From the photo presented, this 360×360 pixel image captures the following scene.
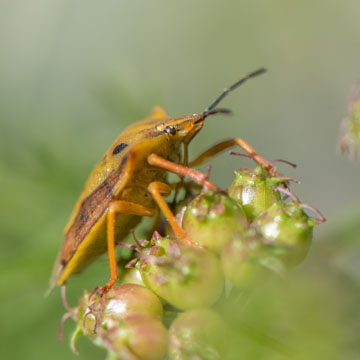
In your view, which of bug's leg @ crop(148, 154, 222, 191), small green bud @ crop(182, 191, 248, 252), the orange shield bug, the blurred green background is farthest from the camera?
the orange shield bug

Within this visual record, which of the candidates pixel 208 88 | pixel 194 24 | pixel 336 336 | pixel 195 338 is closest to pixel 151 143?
pixel 195 338

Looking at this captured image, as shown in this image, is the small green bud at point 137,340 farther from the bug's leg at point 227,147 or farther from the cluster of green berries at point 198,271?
the bug's leg at point 227,147

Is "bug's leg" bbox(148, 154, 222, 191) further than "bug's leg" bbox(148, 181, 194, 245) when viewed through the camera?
Yes

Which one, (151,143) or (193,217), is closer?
(193,217)

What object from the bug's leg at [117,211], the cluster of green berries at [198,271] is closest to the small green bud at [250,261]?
the cluster of green berries at [198,271]

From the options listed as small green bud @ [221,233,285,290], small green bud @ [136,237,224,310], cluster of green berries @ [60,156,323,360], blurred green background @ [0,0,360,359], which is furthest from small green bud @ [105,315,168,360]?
blurred green background @ [0,0,360,359]

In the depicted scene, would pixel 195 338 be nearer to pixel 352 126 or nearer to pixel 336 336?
pixel 336 336

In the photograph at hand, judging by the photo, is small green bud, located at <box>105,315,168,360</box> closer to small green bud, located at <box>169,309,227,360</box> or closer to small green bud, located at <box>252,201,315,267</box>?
small green bud, located at <box>169,309,227,360</box>
